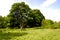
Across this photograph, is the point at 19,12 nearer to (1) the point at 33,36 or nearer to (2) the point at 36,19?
(2) the point at 36,19

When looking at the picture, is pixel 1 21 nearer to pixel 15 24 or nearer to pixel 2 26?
pixel 2 26

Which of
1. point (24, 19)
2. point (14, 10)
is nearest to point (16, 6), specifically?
point (14, 10)

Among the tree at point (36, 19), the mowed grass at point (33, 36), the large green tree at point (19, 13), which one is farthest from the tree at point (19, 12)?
the mowed grass at point (33, 36)

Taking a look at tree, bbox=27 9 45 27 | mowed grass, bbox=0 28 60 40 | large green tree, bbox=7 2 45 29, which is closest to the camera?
mowed grass, bbox=0 28 60 40

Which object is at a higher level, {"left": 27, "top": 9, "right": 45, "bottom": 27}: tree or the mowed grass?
{"left": 27, "top": 9, "right": 45, "bottom": 27}: tree

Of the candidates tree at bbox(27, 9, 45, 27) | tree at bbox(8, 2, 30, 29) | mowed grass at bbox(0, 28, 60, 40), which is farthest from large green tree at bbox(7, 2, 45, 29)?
mowed grass at bbox(0, 28, 60, 40)

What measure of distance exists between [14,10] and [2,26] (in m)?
13.1

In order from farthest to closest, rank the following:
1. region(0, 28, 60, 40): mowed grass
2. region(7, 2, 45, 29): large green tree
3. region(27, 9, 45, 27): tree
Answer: region(27, 9, 45, 27): tree, region(7, 2, 45, 29): large green tree, region(0, 28, 60, 40): mowed grass

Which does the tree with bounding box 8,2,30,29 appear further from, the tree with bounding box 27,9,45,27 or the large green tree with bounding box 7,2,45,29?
the tree with bounding box 27,9,45,27

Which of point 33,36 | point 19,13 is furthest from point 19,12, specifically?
point 33,36

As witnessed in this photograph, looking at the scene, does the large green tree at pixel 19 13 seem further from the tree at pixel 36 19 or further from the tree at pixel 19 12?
the tree at pixel 36 19

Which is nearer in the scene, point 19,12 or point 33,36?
point 33,36

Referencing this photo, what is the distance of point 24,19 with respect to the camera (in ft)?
235

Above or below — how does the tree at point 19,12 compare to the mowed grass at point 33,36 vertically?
above
